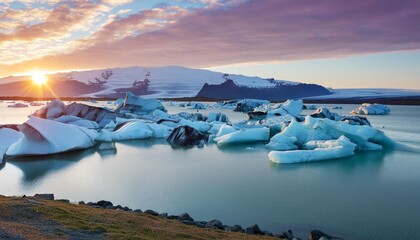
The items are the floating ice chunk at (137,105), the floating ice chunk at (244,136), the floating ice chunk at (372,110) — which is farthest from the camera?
the floating ice chunk at (372,110)

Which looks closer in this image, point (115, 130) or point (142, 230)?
point (142, 230)

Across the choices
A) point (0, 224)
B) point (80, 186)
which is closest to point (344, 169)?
point (80, 186)

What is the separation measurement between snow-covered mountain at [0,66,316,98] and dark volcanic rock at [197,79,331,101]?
1.93m

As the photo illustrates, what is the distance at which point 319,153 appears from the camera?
38.7 feet

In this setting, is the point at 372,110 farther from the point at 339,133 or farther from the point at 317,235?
the point at 317,235

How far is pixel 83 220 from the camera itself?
15.2ft

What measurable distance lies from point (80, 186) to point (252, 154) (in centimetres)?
648

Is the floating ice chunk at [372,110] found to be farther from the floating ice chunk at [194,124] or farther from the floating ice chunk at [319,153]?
the floating ice chunk at [319,153]

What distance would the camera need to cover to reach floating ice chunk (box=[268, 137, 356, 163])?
11.4m

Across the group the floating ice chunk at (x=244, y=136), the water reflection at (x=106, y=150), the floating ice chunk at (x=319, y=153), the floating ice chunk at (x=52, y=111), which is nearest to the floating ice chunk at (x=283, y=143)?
the floating ice chunk at (x=319, y=153)

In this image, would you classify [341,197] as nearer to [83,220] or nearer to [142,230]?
[142,230]

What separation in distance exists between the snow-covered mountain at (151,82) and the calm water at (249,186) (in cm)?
8290

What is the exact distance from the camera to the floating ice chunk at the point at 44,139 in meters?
12.3

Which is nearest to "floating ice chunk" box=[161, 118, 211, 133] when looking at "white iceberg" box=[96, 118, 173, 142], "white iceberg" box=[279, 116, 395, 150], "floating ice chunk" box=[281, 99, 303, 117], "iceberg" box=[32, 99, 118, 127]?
"white iceberg" box=[96, 118, 173, 142]
